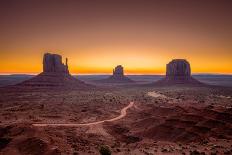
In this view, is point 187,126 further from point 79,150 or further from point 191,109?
point 79,150

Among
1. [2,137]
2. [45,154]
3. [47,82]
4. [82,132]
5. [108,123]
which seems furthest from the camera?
[47,82]

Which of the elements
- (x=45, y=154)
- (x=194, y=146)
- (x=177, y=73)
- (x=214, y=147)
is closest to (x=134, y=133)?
(x=194, y=146)

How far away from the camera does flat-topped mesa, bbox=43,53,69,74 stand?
15112cm

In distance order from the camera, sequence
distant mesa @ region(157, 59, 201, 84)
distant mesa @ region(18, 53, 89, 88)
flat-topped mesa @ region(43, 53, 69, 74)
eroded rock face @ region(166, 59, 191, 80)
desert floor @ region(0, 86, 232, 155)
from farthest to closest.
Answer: eroded rock face @ region(166, 59, 191, 80) → distant mesa @ region(157, 59, 201, 84) → flat-topped mesa @ region(43, 53, 69, 74) → distant mesa @ region(18, 53, 89, 88) → desert floor @ region(0, 86, 232, 155)

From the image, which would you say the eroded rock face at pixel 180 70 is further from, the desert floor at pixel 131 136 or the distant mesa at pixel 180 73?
the desert floor at pixel 131 136

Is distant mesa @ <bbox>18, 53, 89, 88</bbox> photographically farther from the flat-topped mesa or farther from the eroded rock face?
the eroded rock face

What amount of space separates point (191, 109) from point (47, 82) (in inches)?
4209

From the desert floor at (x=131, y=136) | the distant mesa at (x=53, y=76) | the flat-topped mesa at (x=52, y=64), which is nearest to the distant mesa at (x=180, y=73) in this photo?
the distant mesa at (x=53, y=76)

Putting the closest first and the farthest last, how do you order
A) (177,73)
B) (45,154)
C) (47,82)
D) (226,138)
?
(45,154), (226,138), (47,82), (177,73)

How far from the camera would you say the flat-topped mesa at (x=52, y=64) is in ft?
496

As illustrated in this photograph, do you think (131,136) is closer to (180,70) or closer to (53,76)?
(53,76)

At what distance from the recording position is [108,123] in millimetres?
50125

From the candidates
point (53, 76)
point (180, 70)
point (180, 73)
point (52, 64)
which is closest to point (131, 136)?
point (53, 76)

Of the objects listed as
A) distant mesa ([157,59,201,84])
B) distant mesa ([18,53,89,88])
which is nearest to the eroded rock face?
distant mesa ([157,59,201,84])
